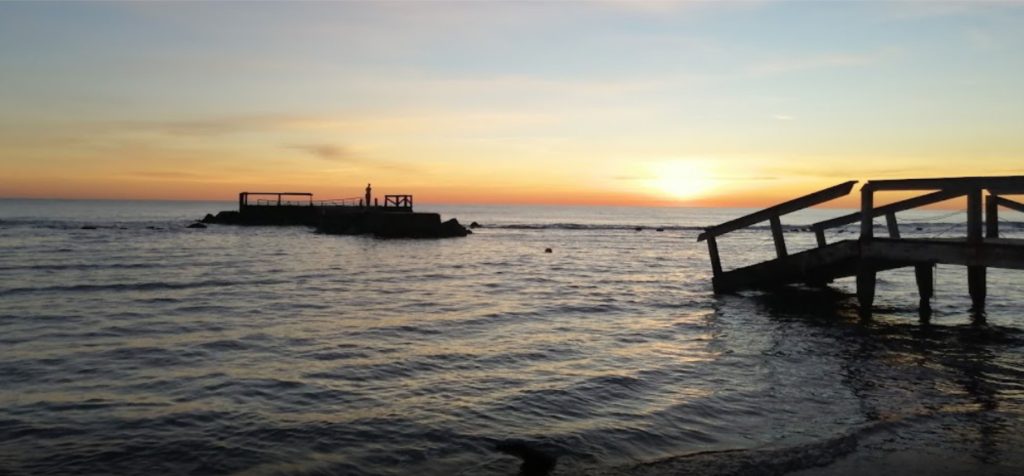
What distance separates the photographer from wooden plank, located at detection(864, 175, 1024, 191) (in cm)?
1020

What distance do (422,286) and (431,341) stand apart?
29.9ft

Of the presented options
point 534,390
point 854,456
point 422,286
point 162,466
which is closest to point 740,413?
point 854,456

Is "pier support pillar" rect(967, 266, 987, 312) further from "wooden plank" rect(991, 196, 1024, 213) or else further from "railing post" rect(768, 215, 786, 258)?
"railing post" rect(768, 215, 786, 258)

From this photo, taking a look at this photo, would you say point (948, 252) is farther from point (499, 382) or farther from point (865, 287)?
point (499, 382)

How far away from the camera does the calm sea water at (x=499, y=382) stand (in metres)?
5.85

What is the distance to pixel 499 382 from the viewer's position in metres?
8.57

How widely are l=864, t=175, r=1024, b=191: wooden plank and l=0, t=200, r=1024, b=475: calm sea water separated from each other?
101 inches

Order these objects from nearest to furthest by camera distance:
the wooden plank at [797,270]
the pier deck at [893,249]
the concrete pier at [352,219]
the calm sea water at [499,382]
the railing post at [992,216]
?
the calm sea water at [499,382], the pier deck at [893,249], the railing post at [992,216], the wooden plank at [797,270], the concrete pier at [352,219]

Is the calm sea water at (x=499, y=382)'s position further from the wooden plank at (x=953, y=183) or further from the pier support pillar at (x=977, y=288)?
the wooden plank at (x=953, y=183)

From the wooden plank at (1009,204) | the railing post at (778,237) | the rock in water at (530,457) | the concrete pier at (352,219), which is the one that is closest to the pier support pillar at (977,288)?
the wooden plank at (1009,204)

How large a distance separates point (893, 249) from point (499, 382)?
8.59m

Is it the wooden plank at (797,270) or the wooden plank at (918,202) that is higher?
the wooden plank at (918,202)

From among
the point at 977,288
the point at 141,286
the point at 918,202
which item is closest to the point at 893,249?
the point at 918,202

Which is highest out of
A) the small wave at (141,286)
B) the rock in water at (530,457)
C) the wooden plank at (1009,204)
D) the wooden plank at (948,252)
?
the wooden plank at (1009,204)
